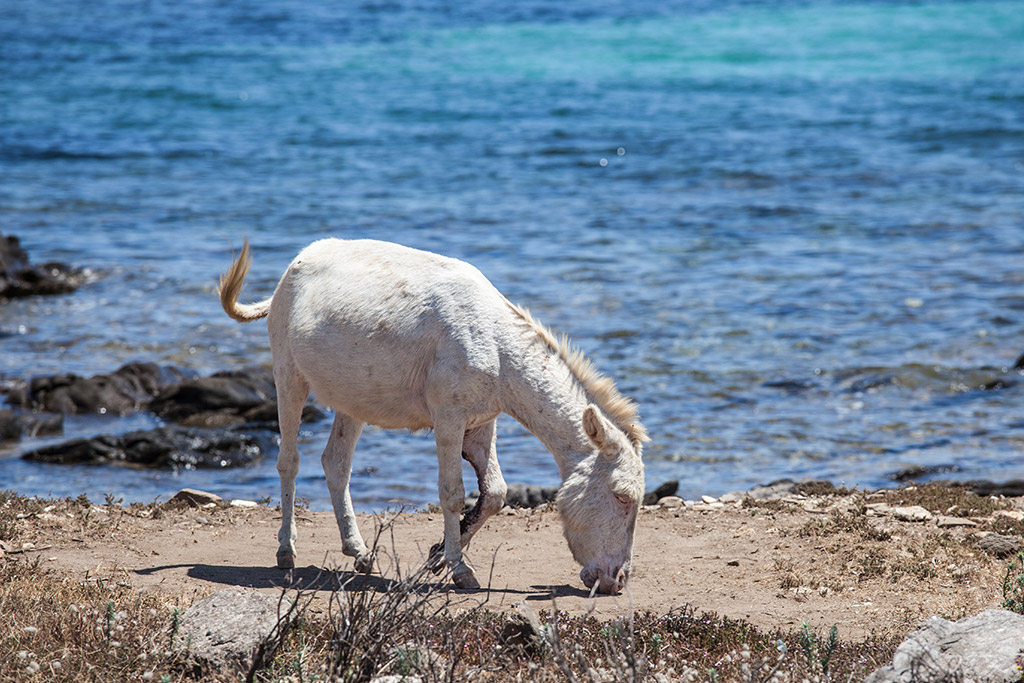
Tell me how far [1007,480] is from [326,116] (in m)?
29.4

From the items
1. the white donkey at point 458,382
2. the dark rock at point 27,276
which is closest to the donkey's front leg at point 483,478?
the white donkey at point 458,382

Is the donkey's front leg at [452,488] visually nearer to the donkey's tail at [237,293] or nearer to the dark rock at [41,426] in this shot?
the donkey's tail at [237,293]

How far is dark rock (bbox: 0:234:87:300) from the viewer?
17625mm

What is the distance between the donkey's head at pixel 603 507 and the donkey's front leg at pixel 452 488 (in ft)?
2.47

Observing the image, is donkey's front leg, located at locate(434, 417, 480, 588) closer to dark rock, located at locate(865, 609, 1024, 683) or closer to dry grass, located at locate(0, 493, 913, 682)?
dry grass, located at locate(0, 493, 913, 682)

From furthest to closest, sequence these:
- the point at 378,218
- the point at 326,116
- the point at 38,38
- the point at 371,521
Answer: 1. the point at 38,38
2. the point at 326,116
3. the point at 378,218
4. the point at 371,521

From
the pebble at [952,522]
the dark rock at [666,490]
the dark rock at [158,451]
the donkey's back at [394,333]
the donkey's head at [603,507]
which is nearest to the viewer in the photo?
the donkey's head at [603,507]

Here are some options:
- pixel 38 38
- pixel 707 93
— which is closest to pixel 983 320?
pixel 707 93

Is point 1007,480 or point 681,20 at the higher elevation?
point 681,20

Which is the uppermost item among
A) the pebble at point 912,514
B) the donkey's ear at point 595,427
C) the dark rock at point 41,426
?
the donkey's ear at point 595,427

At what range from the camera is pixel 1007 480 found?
32.8ft

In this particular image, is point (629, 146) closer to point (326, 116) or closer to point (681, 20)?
point (326, 116)

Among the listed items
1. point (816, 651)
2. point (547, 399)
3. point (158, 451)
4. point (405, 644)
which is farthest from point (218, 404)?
point (816, 651)

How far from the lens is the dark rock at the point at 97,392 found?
12773 millimetres
